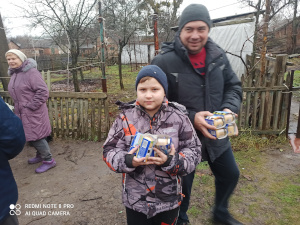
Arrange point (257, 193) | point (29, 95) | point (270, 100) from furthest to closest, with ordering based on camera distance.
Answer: point (270, 100) < point (29, 95) < point (257, 193)

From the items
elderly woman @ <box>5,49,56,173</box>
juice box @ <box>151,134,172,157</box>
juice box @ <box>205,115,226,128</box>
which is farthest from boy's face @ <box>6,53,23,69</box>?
juice box @ <box>205,115,226,128</box>

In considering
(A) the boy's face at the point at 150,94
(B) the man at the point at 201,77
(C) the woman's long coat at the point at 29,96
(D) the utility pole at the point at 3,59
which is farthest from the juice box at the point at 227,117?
(D) the utility pole at the point at 3,59

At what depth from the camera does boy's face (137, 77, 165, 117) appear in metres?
1.45

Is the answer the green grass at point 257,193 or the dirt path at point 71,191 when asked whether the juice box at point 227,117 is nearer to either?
the green grass at point 257,193

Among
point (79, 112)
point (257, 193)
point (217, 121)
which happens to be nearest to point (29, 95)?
point (79, 112)

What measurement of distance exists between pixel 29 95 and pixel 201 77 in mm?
2780

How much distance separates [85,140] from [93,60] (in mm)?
16362

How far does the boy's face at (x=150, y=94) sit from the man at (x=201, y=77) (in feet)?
1.05

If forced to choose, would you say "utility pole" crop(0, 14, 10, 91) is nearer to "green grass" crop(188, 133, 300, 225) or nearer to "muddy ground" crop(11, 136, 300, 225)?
"muddy ground" crop(11, 136, 300, 225)

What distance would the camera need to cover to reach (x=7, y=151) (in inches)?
56.7

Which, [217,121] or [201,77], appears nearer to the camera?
[217,121]

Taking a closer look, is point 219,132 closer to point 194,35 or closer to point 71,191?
point 194,35

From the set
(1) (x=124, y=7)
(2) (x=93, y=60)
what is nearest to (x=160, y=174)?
(1) (x=124, y=7)

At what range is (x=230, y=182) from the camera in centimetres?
201
